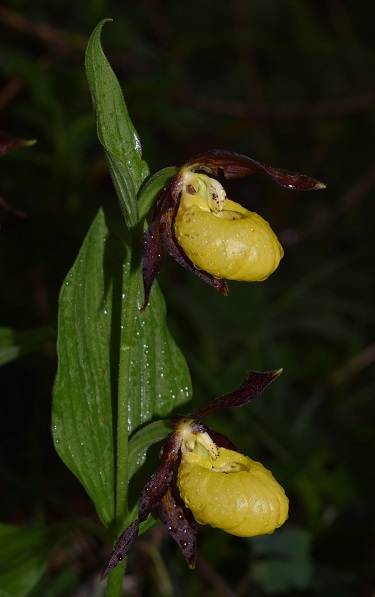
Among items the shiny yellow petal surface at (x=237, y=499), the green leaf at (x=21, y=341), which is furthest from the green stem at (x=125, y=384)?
the green leaf at (x=21, y=341)

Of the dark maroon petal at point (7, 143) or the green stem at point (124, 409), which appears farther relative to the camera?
the dark maroon petal at point (7, 143)

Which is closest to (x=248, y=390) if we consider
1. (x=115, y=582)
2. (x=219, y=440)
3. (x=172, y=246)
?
(x=219, y=440)

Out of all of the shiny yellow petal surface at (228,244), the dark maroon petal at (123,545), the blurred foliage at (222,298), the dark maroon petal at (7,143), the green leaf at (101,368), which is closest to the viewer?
the shiny yellow petal surface at (228,244)

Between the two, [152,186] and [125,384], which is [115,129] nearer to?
[152,186]

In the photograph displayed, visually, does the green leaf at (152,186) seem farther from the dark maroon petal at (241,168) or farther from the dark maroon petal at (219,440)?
the dark maroon petal at (219,440)

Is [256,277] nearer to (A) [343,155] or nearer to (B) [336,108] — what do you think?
(B) [336,108]

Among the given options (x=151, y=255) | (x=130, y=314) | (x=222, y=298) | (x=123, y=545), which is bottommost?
(x=222, y=298)

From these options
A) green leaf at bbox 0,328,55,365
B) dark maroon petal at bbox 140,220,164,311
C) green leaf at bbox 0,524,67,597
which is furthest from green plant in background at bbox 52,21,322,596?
green leaf at bbox 0,524,67,597

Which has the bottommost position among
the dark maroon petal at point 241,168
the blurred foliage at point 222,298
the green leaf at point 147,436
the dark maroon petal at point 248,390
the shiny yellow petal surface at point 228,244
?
the blurred foliage at point 222,298

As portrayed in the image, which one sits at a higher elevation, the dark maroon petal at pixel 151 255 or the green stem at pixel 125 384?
the dark maroon petal at pixel 151 255
